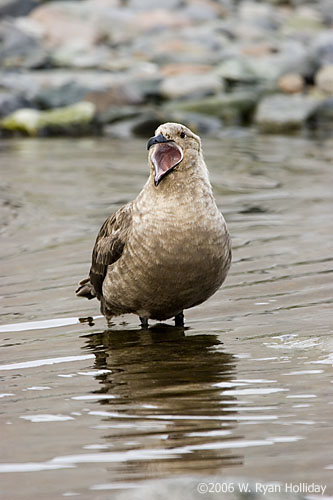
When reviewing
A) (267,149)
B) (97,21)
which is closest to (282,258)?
(267,149)

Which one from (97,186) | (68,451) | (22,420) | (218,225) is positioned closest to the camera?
(68,451)

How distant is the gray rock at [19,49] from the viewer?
24797 mm

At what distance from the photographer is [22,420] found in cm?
516

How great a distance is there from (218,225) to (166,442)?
2.01 meters

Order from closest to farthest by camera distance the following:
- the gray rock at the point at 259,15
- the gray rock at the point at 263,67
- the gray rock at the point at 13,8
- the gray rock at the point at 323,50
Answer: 1. the gray rock at the point at 263,67
2. the gray rock at the point at 323,50
3. the gray rock at the point at 13,8
4. the gray rock at the point at 259,15

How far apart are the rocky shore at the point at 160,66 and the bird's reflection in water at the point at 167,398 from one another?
13.0m

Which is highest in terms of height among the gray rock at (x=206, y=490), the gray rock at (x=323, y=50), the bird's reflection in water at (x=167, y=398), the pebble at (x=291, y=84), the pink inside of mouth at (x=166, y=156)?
the pink inside of mouth at (x=166, y=156)

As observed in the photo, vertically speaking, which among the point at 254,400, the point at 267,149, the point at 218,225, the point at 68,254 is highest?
the point at 218,225

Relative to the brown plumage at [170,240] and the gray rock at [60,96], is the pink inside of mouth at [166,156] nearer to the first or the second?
the brown plumage at [170,240]

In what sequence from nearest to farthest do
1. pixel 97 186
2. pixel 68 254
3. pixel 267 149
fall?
pixel 68 254 → pixel 97 186 → pixel 267 149

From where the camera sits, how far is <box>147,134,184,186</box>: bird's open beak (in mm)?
6498

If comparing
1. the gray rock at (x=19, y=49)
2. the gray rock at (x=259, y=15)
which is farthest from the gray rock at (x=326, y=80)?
the gray rock at (x=259, y=15)

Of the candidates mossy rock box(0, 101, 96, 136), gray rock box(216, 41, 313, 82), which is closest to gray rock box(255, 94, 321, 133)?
gray rock box(216, 41, 313, 82)

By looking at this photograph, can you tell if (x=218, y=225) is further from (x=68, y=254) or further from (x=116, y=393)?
(x=68, y=254)
